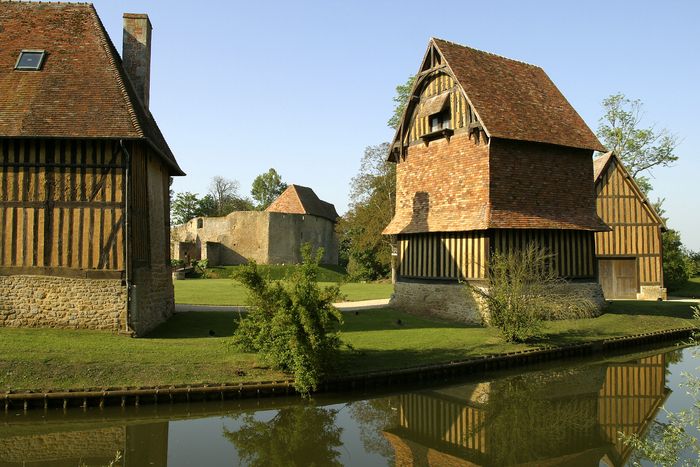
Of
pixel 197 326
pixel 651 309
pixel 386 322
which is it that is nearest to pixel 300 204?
pixel 386 322

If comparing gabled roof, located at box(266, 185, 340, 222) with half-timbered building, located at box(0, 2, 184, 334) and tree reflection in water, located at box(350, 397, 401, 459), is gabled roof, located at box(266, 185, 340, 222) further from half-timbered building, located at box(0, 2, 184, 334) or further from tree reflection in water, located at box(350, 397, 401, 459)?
tree reflection in water, located at box(350, 397, 401, 459)

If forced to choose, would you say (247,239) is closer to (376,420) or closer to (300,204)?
(300,204)

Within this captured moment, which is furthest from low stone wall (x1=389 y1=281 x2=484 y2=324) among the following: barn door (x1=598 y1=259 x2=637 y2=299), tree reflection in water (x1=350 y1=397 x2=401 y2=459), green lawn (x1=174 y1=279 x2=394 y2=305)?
barn door (x1=598 y1=259 x2=637 y2=299)

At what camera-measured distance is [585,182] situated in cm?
1748

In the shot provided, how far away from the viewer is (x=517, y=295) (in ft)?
43.2

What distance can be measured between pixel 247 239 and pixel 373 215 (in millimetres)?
9894

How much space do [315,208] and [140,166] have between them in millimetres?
27963

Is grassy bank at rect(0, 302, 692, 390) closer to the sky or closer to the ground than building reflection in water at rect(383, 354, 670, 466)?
closer to the sky

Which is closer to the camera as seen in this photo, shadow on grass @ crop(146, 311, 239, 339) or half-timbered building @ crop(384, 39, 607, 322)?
shadow on grass @ crop(146, 311, 239, 339)

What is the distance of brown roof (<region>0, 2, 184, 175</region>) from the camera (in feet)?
38.0

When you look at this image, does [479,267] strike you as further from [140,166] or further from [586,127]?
[140,166]

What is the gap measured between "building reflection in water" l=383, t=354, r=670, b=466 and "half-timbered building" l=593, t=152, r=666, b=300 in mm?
10921

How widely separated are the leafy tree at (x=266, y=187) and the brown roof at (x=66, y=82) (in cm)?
4992

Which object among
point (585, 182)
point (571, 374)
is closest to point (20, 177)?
point (571, 374)
